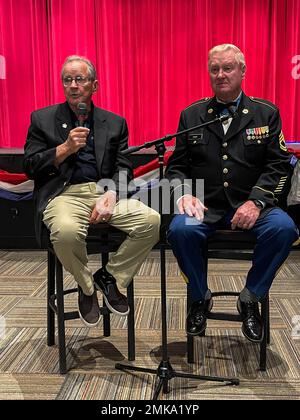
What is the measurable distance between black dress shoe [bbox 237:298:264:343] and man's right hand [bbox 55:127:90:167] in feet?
3.23

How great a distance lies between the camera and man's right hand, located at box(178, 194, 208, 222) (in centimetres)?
214

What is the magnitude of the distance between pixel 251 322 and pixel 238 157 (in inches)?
29.1

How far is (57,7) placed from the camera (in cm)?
486

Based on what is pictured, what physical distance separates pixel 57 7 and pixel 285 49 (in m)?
2.29

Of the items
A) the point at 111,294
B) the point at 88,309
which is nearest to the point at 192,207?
the point at 111,294

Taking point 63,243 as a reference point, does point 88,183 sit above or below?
above

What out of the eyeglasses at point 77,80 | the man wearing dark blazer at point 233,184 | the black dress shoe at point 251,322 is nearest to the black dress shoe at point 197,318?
the man wearing dark blazer at point 233,184

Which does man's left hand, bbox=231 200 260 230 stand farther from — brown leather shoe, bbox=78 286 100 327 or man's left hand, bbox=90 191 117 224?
brown leather shoe, bbox=78 286 100 327

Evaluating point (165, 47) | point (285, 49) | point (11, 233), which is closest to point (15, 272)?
point (11, 233)

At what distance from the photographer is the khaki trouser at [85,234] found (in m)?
2.10

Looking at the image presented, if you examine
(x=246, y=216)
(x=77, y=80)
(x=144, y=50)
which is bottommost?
(x=246, y=216)

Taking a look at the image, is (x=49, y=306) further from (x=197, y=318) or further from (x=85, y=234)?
(x=197, y=318)

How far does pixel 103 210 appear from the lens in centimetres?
221

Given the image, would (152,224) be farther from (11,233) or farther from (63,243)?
(11,233)
